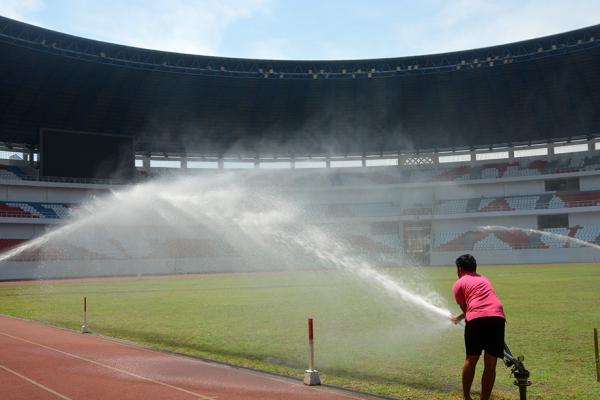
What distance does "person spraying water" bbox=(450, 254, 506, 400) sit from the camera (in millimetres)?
6473

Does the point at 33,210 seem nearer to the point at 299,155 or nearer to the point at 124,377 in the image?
the point at 299,155

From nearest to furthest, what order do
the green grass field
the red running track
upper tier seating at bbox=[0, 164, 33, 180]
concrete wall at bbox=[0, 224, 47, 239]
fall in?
the red running track
the green grass field
concrete wall at bbox=[0, 224, 47, 239]
upper tier seating at bbox=[0, 164, 33, 180]

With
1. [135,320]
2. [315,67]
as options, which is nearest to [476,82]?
[315,67]

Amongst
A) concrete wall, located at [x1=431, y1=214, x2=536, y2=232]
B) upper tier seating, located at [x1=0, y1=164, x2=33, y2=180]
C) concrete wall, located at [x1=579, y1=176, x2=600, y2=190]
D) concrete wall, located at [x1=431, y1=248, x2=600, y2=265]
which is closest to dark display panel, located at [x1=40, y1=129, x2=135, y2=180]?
upper tier seating, located at [x1=0, y1=164, x2=33, y2=180]

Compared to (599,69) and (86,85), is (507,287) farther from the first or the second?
(86,85)

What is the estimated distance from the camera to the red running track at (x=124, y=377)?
855cm

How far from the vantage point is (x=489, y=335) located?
6.48 meters

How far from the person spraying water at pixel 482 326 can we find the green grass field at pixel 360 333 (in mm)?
1314

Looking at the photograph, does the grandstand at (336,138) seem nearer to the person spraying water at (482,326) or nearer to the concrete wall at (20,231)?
the concrete wall at (20,231)

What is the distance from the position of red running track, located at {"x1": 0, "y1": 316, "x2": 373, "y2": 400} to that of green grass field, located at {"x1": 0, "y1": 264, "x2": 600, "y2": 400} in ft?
2.14

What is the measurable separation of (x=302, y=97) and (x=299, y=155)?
930 centimetres

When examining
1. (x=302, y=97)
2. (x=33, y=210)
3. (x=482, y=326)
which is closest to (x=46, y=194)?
(x=33, y=210)

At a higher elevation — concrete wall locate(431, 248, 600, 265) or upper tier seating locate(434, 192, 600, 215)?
upper tier seating locate(434, 192, 600, 215)

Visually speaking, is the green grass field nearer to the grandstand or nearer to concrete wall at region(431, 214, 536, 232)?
the grandstand
